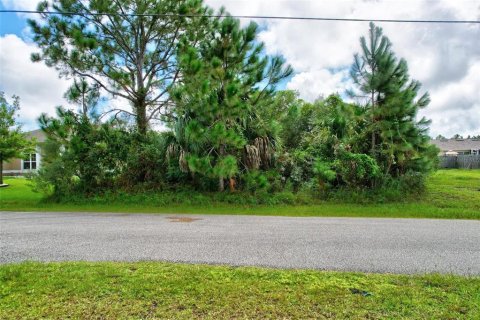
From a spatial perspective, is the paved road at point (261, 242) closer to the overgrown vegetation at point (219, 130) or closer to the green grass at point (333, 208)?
the green grass at point (333, 208)

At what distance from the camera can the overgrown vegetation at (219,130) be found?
1088cm

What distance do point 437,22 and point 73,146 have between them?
11.4 metres

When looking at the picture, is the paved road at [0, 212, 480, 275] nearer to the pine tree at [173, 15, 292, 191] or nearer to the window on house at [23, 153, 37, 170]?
the pine tree at [173, 15, 292, 191]

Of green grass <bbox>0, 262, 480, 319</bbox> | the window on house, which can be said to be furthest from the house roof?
green grass <bbox>0, 262, 480, 319</bbox>

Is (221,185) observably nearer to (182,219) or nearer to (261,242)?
(182,219)

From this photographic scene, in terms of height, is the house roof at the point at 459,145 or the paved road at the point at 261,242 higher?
the house roof at the point at 459,145

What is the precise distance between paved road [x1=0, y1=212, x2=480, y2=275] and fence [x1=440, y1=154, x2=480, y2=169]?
26743 mm

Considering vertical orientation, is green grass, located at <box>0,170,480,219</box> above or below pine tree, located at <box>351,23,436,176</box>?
below

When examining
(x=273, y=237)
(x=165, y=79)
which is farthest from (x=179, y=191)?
(x=273, y=237)

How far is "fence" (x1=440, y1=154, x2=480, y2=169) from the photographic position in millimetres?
29464

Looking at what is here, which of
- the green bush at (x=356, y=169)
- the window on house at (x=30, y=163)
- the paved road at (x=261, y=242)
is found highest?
the window on house at (x=30, y=163)

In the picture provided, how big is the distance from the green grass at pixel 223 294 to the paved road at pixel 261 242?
58cm

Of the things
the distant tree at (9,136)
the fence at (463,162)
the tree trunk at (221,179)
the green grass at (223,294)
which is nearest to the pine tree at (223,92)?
the tree trunk at (221,179)

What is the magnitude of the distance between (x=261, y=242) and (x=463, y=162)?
32319 mm
